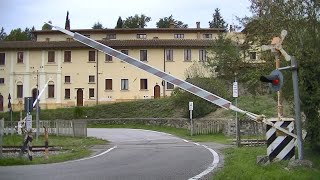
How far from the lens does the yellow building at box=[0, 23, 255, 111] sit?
2768 inches

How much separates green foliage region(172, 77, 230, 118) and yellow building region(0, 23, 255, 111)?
20160mm

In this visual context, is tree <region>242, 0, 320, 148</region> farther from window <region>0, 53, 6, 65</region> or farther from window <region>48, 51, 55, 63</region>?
window <region>0, 53, 6, 65</region>

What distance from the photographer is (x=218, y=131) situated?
40.1 meters

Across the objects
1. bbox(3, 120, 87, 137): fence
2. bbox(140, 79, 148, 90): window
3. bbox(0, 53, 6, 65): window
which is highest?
bbox(0, 53, 6, 65): window

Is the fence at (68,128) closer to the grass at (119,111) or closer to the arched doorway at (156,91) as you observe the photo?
the grass at (119,111)

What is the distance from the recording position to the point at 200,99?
4900 cm

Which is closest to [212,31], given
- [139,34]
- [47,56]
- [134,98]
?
[139,34]

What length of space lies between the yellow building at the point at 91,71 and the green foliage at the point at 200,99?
20.2 metres

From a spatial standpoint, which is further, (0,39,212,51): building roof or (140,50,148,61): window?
(140,50,148,61): window

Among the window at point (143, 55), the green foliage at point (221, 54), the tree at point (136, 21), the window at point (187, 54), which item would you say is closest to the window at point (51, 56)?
the window at point (143, 55)

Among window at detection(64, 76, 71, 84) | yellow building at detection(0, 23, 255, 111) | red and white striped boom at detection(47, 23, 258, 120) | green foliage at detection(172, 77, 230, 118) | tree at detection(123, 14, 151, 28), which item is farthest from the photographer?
tree at detection(123, 14, 151, 28)

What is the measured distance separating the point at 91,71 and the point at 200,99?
1041 inches

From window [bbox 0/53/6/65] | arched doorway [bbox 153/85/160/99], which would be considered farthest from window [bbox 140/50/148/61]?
window [bbox 0/53/6/65]

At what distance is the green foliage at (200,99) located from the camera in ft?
153
